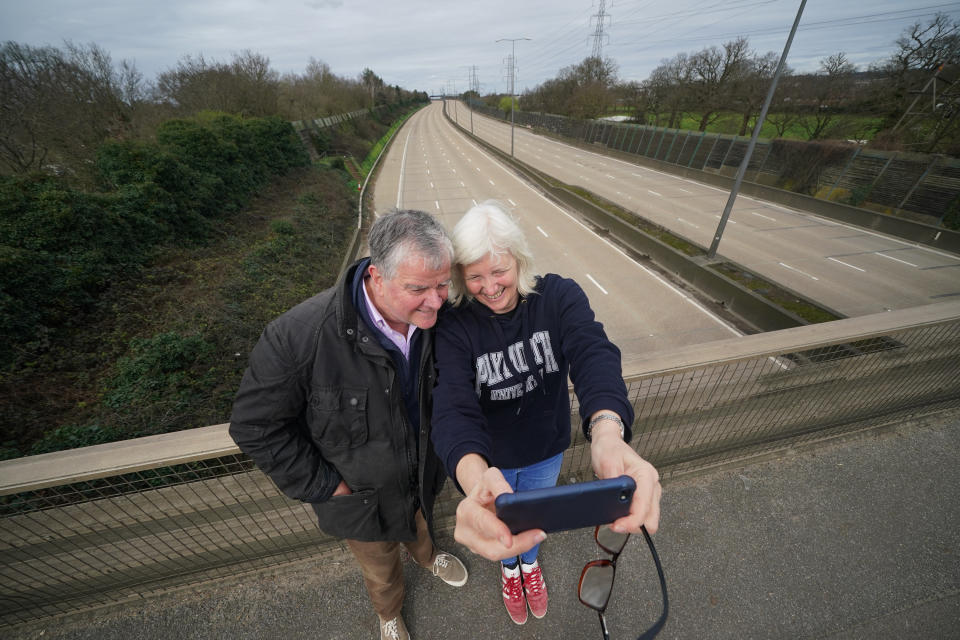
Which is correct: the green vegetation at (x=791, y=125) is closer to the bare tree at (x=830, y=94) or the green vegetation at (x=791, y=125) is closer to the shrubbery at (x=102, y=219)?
the bare tree at (x=830, y=94)

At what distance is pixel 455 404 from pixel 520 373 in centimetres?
38

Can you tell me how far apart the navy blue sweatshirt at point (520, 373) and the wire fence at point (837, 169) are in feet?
66.5

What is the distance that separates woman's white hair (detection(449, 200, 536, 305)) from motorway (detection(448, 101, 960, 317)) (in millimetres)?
12360

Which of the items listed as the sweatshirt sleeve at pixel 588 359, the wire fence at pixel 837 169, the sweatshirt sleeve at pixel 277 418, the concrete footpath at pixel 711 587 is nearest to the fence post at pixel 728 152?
the wire fence at pixel 837 169

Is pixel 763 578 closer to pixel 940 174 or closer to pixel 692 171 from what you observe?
pixel 940 174

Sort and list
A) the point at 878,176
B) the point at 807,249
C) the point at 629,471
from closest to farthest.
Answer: the point at 629,471, the point at 807,249, the point at 878,176

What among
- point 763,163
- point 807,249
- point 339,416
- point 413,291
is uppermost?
point 413,291

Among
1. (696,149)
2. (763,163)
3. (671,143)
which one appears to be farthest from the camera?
(671,143)

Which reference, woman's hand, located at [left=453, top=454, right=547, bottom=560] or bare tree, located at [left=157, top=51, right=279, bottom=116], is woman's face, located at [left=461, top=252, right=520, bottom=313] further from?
bare tree, located at [left=157, top=51, right=279, bottom=116]

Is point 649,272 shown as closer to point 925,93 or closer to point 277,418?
point 277,418

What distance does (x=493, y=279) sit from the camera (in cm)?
155

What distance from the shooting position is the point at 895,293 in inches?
421

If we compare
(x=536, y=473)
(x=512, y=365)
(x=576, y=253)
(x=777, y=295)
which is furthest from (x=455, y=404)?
(x=576, y=253)

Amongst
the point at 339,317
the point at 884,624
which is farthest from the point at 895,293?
the point at 339,317
